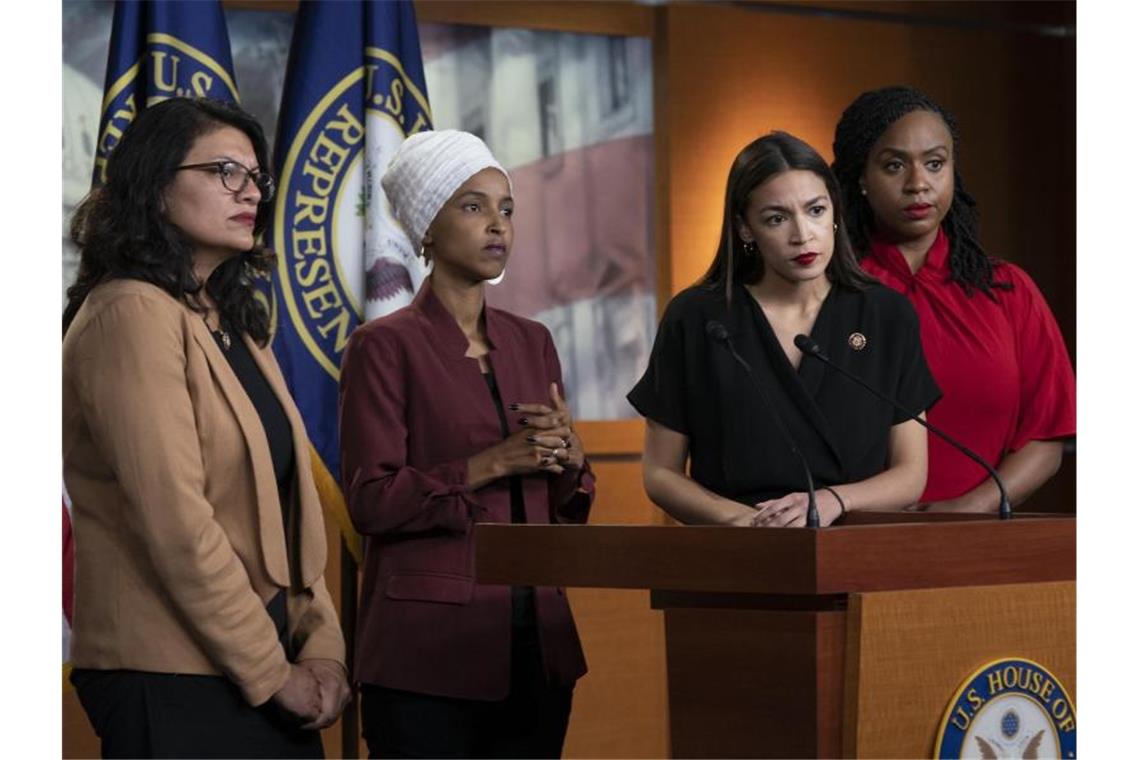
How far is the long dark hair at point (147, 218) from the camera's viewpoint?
2473mm

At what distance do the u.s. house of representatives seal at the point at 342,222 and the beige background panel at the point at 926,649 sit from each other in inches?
88.1

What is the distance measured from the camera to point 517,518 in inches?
119

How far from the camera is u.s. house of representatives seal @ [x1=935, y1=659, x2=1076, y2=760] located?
220 centimetres

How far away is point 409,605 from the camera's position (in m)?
2.90

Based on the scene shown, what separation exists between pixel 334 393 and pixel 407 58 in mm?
904

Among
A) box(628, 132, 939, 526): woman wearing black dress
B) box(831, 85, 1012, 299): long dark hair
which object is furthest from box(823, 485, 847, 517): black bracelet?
box(831, 85, 1012, 299): long dark hair

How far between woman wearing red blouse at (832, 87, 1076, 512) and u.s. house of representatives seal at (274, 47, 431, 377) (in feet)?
4.46

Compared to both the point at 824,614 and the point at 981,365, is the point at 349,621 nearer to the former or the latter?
the point at 981,365

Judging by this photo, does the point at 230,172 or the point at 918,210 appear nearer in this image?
the point at 230,172

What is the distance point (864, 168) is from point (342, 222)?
152 centimetres

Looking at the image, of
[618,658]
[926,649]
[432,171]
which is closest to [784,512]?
[926,649]

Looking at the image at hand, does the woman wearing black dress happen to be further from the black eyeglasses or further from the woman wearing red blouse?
the black eyeglasses

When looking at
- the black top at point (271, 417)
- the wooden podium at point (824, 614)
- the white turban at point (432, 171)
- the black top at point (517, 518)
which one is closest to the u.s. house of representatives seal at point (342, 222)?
the white turban at point (432, 171)

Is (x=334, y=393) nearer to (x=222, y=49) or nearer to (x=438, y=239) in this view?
(x=222, y=49)
